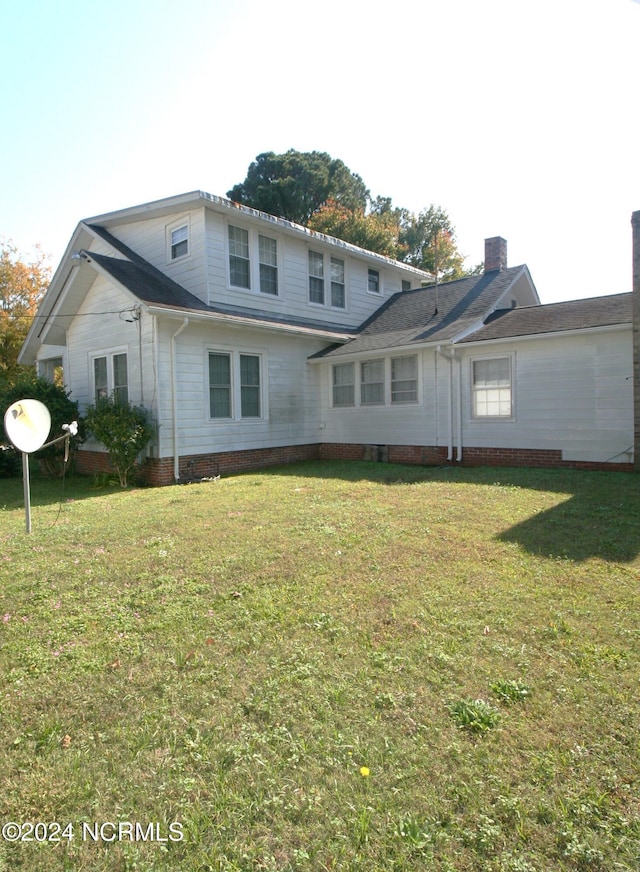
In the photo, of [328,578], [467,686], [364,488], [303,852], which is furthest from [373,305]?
[303,852]

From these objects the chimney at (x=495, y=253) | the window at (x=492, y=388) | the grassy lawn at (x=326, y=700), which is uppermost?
the chimney at (x=495, y=253)

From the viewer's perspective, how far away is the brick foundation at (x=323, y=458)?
10750 millimetres

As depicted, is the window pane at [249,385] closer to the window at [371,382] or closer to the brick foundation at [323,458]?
the brick foundation at [323,458]

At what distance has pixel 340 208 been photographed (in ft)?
101

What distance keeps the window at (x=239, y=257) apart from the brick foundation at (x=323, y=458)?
14.2 feet

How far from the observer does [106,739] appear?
2.57 metres

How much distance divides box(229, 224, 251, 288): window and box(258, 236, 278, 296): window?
0.50 m

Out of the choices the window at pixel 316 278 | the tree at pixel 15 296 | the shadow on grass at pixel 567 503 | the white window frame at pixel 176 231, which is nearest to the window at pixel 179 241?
the white window frame at pixel 176 231

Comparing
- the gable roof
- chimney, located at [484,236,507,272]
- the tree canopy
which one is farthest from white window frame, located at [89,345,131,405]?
the tree canopy

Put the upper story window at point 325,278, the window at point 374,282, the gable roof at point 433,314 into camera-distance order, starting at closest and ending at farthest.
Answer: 1. the gable roof at point 433,314
2. the upper story window at point 325,278
3. the window at point 374,282

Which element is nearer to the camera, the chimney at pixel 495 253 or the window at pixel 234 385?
the window at pixel 234 385

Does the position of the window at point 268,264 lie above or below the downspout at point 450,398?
above

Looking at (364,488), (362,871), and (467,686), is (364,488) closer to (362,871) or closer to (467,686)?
(467,686)

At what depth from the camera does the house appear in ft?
34.3
